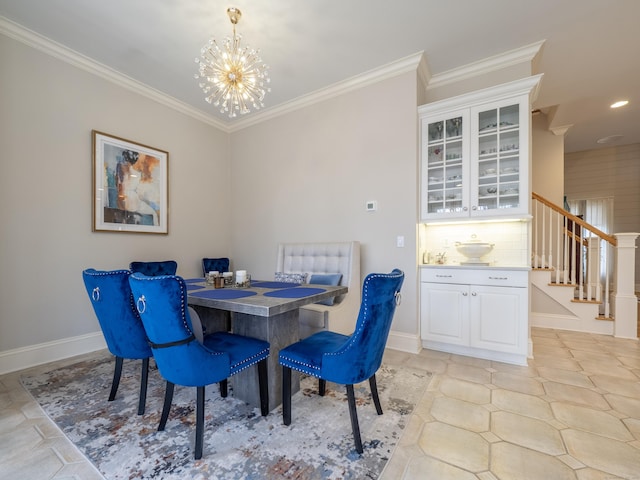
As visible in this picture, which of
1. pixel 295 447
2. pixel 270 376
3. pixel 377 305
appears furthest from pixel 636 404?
pixel 270 376

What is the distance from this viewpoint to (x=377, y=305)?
147cm

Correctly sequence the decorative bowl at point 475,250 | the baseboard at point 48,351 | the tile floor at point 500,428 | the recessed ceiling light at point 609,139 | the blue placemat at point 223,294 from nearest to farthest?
the tile floor at point 500,428 < the blue placemat at point 223,294 < the baseboard at point 48,351 < the decorative bowl at point 475,250 < the recessed ceiling light at point 609,139

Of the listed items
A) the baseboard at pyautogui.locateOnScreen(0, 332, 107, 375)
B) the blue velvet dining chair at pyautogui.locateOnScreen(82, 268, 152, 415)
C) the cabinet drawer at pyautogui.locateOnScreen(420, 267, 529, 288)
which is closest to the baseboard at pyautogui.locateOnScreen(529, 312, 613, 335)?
the cabinet drawer at pyautogui.locateOnScreen(420, 267, 529, 288)

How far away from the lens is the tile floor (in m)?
1.38

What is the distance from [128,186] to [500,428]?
4044 mm

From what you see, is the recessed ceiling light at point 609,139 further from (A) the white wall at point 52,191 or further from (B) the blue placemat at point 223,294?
(A) the white wall at point 52,191

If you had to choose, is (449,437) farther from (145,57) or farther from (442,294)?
(145,57)

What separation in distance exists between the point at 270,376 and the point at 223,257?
2856 millimetres

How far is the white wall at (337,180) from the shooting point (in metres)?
3.03

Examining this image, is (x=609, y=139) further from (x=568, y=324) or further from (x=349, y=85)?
(x=349, y=85)

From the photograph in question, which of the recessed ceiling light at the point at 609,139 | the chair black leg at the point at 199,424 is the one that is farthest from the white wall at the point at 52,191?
the recessed ceiling light at the point at 609,139

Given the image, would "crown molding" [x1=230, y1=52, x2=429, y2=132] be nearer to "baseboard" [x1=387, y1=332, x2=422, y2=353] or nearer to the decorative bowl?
the decorative bowl

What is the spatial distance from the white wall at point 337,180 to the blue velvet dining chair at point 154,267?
109 centimetres

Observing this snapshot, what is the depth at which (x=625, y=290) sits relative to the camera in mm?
3332
